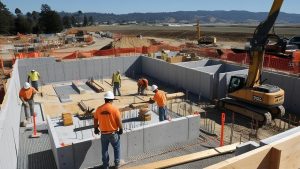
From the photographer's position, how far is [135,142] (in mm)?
8336

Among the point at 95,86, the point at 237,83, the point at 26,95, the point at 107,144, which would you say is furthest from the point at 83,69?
the point at 107,144

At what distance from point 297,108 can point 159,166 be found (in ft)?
28.4

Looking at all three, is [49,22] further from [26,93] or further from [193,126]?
[193,126]

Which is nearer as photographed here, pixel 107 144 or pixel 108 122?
pixel 108 122

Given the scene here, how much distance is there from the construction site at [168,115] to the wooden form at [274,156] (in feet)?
0.04

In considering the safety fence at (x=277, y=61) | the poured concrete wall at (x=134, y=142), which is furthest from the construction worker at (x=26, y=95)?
the safety fence at (x=277, y=61)

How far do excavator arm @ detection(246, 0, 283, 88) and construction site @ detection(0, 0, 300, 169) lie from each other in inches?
1.5

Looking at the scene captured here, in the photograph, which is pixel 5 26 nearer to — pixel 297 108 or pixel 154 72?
pixel 154 72

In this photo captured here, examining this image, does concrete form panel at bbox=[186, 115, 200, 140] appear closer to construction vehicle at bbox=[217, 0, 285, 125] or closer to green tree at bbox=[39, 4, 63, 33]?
construction vehicle at bbox=[217, 0, 285, 125]

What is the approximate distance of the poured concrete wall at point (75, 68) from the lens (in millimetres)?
18844

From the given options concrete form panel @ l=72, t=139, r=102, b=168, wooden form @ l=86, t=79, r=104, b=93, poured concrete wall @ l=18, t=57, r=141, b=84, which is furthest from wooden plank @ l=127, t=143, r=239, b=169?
poured concrete wall @ l=18, t=57, r=141, b=84

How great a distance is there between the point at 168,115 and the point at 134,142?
424cm

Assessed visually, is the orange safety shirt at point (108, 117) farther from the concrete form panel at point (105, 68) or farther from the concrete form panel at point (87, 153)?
the concrete form panel at point (105, 68)

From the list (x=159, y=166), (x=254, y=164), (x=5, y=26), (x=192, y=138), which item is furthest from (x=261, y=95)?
(x=5, y=26)
